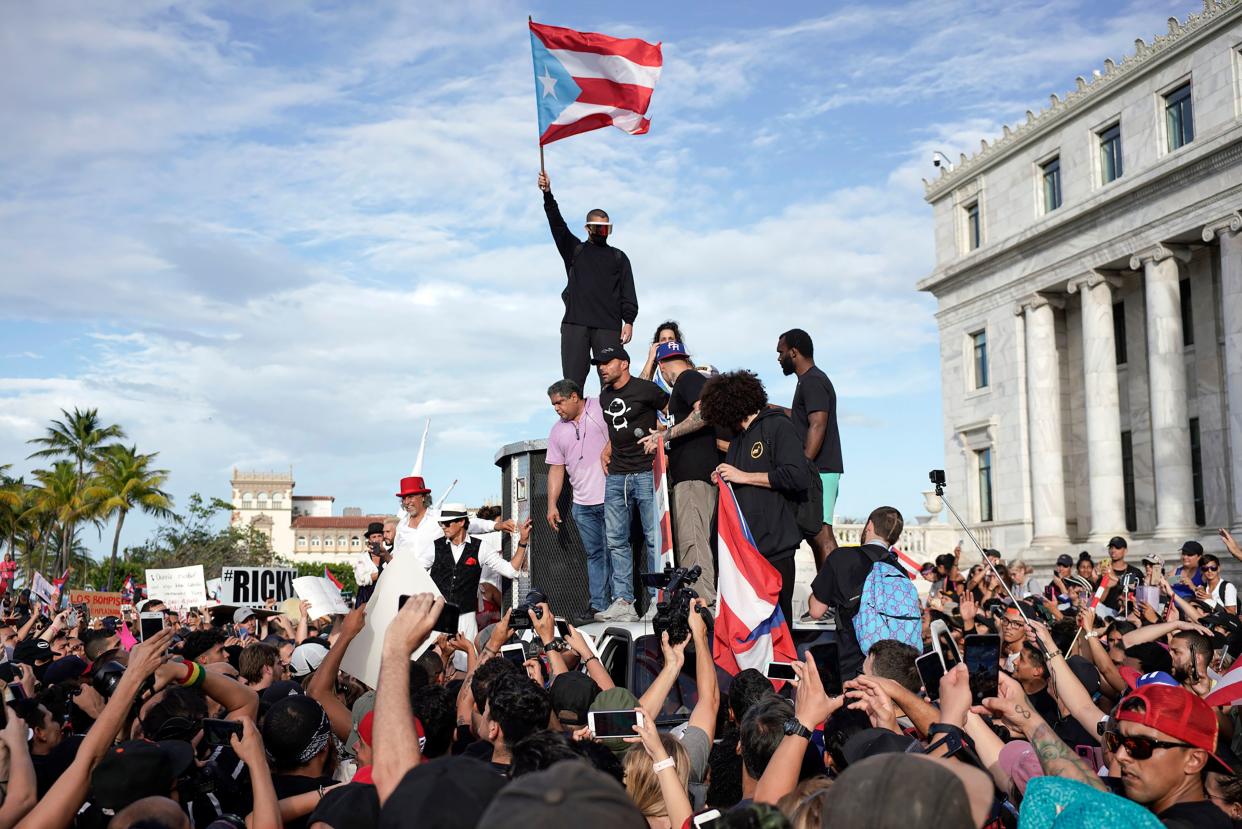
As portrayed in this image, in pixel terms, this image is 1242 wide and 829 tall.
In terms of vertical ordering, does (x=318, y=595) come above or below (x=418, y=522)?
below

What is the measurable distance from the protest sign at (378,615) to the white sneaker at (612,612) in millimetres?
4218

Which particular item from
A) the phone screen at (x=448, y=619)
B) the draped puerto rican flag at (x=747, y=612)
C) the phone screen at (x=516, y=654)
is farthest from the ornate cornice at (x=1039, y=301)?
the phone screen at (x=448, y=619)

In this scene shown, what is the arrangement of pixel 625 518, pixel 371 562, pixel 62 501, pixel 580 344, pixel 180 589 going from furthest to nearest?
pixel 62 501, pixel 180 589, pixel 371 562, pixel 580 344, pixel 625 518

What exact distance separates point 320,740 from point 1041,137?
3720 cm

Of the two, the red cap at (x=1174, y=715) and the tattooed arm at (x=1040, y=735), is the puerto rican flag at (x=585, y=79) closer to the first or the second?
the tattooed arm at (x=1040, y=735)

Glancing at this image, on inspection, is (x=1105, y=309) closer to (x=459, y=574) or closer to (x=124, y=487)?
(x=459, y=574)

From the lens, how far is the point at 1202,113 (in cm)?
3017

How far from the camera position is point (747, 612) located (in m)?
6.62

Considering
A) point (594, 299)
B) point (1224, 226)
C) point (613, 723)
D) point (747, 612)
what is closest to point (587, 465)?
point (594, 299)

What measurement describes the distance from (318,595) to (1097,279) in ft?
92.7

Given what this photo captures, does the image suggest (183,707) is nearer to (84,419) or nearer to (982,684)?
(982,684)

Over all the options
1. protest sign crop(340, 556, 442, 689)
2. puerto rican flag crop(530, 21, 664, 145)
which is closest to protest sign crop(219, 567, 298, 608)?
puerto rican flag crop(530, 21, 664, 145)

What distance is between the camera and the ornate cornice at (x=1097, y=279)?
3353cm

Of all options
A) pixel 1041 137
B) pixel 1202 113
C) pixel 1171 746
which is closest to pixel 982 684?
pixel 1171 746
